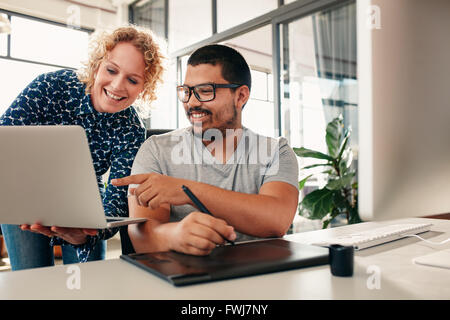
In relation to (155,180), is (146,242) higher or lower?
lower

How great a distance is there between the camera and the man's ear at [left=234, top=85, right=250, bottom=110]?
129 centimetres

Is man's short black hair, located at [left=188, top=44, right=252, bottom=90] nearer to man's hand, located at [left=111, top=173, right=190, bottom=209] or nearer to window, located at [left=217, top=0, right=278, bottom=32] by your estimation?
man's hand, located at [left=111, top=173, right=190, bottom=209]

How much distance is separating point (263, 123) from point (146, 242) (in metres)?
2.54

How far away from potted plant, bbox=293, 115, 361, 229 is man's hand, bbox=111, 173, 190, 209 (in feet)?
5.52

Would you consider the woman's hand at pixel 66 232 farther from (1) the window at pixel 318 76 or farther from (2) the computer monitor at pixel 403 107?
(1) the window at pixel 318 76

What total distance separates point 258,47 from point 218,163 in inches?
98.4

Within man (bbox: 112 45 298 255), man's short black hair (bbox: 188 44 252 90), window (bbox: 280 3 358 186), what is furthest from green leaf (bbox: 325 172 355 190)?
man's short black hair (bbox: 188 44 252 90)

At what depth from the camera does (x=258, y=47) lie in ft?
11.3

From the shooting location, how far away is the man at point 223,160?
1.00 meters

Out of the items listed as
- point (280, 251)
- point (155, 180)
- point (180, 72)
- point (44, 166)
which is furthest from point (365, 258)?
point (180, 72)

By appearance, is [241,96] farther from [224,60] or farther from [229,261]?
[229,261]

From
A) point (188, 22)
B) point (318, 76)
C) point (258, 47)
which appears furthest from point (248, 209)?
point (188, 22)

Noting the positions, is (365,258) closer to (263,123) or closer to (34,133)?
(34,133)

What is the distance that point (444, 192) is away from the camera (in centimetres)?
61
